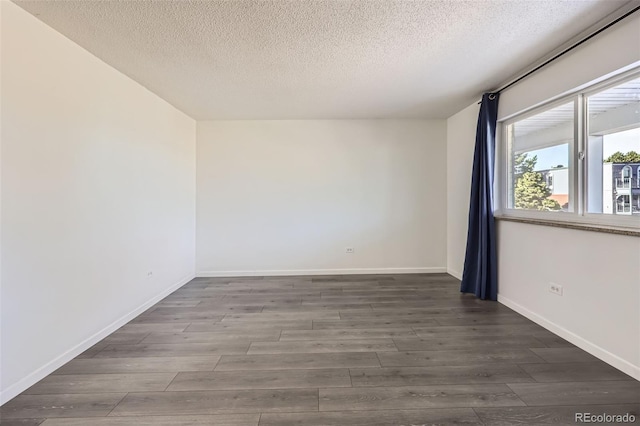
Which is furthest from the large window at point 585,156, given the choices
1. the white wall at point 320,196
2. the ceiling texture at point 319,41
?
the white wall at point 320,196

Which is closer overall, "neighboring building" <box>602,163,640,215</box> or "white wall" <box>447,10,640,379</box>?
"white wall" <box>447,10,640,379</box>

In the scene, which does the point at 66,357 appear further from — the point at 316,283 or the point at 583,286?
the point at 583,286

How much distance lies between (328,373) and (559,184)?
2.71m

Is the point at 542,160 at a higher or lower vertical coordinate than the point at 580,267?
higher

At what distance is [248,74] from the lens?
280cm

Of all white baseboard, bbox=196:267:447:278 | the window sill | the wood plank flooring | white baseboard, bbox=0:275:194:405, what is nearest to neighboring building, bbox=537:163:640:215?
the window sill

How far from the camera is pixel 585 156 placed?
7.80 ft

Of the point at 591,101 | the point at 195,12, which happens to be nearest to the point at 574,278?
the point at 591,101

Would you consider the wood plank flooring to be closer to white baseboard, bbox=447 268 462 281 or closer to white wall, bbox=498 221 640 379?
white wall, bbox=498 221 640 379

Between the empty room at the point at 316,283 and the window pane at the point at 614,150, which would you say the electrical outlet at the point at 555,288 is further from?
the window pane at the point at 614,150

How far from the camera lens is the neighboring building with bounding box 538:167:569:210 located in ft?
8.45

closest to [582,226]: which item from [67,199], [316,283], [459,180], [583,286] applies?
[583,286]

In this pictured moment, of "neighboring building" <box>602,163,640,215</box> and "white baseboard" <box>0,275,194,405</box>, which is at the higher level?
"neighboring building" <box>602,163,640,215</box>

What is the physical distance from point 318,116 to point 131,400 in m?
3.86
